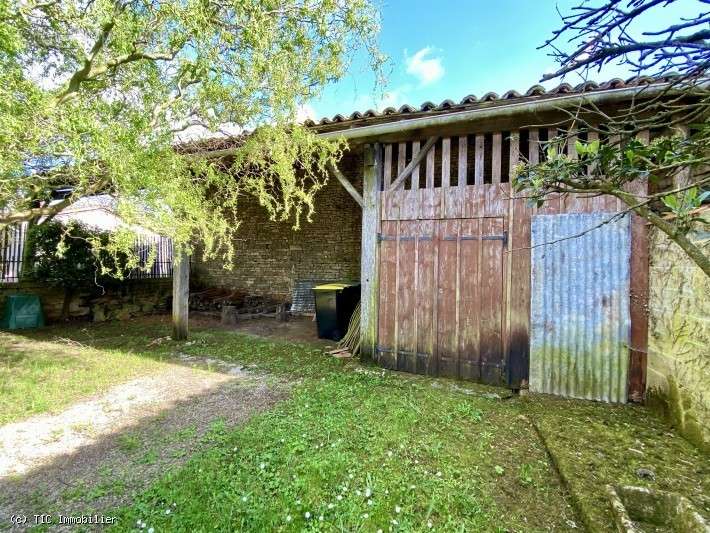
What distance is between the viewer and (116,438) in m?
2.90

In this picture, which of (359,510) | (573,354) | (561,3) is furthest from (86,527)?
(573,354)

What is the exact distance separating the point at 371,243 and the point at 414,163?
1164 millimetres

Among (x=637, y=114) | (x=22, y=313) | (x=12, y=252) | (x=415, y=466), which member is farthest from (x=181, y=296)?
(x=637, y=114)

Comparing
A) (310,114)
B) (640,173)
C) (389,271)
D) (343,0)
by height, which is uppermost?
(343,0)

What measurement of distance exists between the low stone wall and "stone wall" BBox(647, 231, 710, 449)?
31.0 ft

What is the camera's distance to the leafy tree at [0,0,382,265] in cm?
275

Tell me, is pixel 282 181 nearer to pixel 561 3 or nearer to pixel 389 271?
pixel 389 271

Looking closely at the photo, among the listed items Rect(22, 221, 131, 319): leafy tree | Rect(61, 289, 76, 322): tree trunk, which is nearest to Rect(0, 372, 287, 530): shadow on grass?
Rect(22, 221, 131, 319): leafy tree

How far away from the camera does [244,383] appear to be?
4.20 m

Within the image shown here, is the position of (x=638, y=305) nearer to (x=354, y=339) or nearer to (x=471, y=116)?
(x=471, y=116)

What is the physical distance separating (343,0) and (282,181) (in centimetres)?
230

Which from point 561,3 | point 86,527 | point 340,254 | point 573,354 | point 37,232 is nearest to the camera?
point 561,3

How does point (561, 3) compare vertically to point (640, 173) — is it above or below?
above

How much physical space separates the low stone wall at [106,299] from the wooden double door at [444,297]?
6813 millimetres
